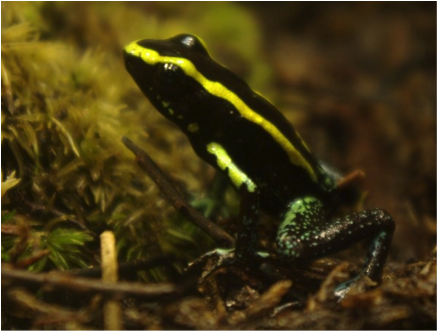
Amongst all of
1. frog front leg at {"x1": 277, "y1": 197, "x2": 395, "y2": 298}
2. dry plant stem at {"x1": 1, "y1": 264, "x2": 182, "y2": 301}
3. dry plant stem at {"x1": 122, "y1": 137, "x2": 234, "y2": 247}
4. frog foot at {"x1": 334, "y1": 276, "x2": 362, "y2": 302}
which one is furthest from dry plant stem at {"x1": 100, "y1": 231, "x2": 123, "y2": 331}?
frog foot at {"x1": 334, "y1": 276, "x2": 362, "y2": 302}

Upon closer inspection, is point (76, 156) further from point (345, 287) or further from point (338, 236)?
point (345, 287)

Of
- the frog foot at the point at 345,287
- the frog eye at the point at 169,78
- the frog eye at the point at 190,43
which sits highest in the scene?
the frog eye at the point at 190,43

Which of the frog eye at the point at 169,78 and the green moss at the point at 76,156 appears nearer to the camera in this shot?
the green moss at the point at 76,156

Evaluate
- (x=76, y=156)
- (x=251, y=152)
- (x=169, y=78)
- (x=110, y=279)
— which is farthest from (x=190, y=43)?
(x=110, y=279)

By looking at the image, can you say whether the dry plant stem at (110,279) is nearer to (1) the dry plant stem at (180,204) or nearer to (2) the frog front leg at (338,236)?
(1) the dry plant stem at (180,204)

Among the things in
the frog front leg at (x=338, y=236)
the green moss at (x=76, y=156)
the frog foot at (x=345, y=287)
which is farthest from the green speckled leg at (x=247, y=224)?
the frog foot at (x=345, y=287)

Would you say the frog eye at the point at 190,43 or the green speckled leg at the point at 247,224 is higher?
the frog eye at the point at 190,43

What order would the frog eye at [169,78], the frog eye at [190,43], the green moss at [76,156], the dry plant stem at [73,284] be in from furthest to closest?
the frog eye at [190,43] < the frog eye at [169,78] < the green moss at [76,156] < the dry plant stem at [73,284]
